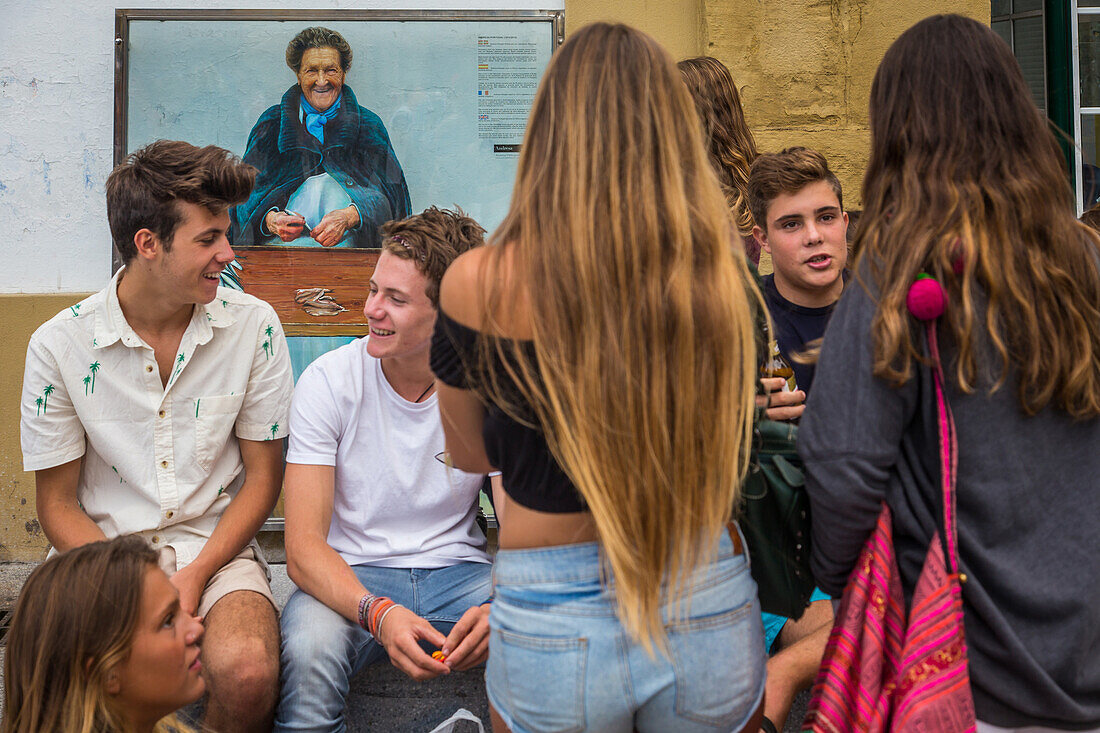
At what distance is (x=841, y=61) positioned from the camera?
4.14 m

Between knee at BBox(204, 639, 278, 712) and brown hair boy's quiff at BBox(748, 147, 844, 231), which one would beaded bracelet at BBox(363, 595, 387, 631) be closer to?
knee at BBox(204, 639, 278, 712)

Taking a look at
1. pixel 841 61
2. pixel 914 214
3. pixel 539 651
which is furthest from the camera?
pixel 841 61

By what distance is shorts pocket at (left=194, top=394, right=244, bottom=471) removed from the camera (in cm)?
269

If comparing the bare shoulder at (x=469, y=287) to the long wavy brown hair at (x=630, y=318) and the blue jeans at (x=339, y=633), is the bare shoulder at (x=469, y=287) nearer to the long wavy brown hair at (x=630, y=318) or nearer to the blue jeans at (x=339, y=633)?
the long wavy brown hair at (x=630, y=318)

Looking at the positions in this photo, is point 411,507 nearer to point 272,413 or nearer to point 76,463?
point 272,413

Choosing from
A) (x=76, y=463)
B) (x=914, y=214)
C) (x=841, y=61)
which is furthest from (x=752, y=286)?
(x=841, y=61)

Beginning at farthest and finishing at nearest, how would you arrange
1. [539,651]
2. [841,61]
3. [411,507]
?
[841,61], [411,507], [539,651]

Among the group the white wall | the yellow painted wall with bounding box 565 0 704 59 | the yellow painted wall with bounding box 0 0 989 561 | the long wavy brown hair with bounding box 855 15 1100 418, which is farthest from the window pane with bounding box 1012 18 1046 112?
the long wavy brown hair with bounding box 855 15 1100 418

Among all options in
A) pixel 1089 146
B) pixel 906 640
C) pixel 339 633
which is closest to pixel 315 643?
pixel 339 633

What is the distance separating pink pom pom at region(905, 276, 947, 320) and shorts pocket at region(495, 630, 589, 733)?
0.74 m

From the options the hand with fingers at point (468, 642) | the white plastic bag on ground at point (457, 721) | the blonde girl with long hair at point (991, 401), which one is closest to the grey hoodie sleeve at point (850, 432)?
the blonde girl with long hair at point (991, 401)

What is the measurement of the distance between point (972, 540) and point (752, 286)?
0.54 meters

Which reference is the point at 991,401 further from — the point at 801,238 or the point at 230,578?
the point at 230,578

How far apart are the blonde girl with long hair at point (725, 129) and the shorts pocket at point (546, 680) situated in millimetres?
1724
